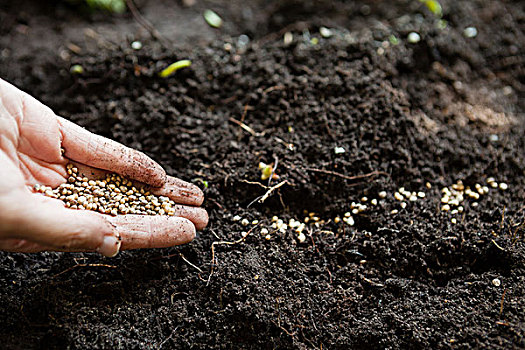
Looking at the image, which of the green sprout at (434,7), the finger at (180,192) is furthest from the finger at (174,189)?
the green sprout at (434,7)

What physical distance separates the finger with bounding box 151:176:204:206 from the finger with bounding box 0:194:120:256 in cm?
43

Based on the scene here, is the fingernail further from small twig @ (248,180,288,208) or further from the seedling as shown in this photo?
the seedling

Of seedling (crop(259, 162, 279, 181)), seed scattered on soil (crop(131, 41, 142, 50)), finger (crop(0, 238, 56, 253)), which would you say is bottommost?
finger (crop(0, 238, 56, 253))

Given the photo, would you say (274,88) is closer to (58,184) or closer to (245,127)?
(245,127)

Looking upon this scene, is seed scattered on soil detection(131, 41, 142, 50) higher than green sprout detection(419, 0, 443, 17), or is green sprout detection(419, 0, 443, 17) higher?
green sprout detection(419, 0, 443, 17)

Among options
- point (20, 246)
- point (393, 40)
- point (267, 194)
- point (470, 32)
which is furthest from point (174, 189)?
point (470, 32)

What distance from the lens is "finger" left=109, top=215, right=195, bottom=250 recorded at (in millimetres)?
2100

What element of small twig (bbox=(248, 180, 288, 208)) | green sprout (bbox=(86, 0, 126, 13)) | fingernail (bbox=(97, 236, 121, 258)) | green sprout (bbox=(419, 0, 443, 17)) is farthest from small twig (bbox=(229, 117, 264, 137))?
green sprout (bbox=(419, 0, 443, 17))

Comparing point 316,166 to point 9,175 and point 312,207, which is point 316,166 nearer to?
point 312,207

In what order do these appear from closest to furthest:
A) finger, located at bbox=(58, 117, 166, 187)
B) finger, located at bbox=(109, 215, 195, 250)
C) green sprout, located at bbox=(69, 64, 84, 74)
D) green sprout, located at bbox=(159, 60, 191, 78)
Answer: finger, located at bbox=(109, 215, 195, 250)
finger, located at bbox=(58, 117, 166, 187)
green sprout, located at bbox=(159, 60, 191, 78)
green sprout, located at bbox=(69, 64, 84, 74)

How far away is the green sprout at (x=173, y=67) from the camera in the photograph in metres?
2.91

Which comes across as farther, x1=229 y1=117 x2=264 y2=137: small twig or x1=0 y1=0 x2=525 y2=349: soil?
x1=229 y1=117 x2=264 y2=137: small twig

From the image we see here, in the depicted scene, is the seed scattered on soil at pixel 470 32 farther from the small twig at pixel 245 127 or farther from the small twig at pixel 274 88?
the small twig at pixel 245 127

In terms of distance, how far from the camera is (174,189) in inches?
94.6
